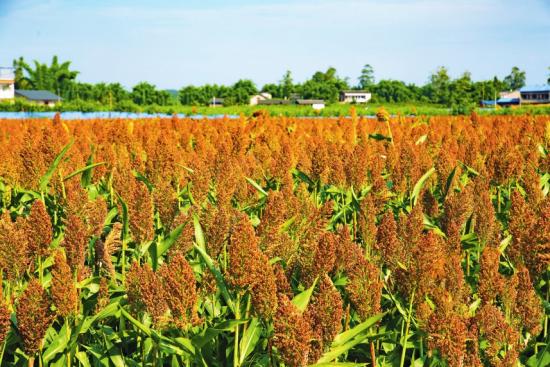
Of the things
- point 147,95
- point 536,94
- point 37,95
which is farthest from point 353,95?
point 37,95

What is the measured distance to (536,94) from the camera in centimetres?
14888

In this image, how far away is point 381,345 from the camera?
2.63m

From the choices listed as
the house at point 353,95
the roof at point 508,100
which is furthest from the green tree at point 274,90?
the roof at point 508,100

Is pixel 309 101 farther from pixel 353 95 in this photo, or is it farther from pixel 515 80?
pixel 515 80

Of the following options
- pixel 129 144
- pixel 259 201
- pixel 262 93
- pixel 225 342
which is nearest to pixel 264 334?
pixel 225 342

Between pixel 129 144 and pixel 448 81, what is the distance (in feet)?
278

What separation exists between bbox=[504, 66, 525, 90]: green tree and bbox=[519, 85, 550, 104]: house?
43829 millimetres

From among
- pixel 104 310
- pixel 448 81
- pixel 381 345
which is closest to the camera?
pixel 104 310

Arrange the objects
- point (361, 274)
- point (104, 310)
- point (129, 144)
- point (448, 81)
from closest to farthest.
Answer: point (361, 274), point (104, 310), point (129, 144), point (448, 81)

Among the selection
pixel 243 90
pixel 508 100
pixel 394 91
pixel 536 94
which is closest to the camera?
pixel 243 90

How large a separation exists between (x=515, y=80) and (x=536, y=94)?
5069 cm

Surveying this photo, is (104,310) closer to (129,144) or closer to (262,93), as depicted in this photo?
(129,144)

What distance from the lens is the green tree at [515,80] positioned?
194625mm

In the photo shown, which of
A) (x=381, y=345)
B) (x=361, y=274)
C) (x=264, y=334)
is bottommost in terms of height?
(x=381, y=345)
